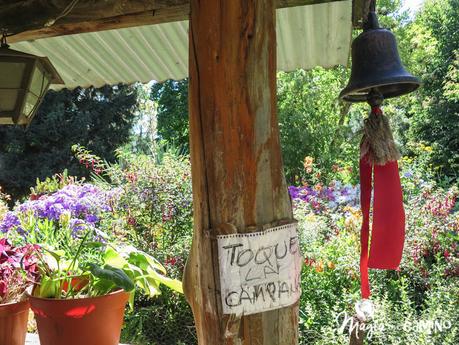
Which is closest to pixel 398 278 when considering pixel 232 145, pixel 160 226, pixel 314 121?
pixel 160 226

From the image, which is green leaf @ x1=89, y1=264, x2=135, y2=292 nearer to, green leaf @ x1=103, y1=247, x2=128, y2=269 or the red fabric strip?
green leaf @ x1=103, y1=247, x2=128, y2=269

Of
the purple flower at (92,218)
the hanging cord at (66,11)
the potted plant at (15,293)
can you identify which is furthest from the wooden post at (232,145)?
the purple flower at (92,218)

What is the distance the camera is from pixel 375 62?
140cm

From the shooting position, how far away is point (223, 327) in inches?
46.8

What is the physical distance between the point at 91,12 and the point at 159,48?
1.15m

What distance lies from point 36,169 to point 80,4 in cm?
1344

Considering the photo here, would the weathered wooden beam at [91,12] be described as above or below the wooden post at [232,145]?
above

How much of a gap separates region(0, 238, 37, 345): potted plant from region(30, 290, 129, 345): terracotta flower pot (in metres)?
0.17

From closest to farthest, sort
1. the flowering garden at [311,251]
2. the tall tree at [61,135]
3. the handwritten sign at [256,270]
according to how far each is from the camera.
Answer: the handwritten sign at [256,270] → the flowering garden at [311,251] → the tall tree at [61,135]

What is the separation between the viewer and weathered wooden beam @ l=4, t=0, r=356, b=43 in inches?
63.0

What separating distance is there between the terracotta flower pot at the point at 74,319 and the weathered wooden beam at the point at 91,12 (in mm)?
945

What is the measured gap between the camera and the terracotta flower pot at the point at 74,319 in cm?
160

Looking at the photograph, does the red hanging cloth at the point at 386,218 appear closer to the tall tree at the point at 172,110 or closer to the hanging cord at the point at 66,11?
the hanging cord at the point at 66,11

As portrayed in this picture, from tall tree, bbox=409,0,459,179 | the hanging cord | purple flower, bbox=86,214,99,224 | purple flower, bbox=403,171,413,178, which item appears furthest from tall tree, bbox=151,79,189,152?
the hanging cord
